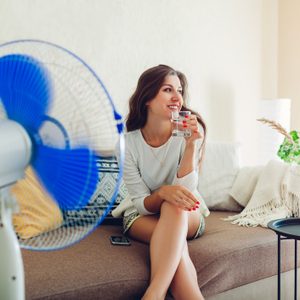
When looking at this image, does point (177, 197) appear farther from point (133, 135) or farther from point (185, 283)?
point (133, 135)

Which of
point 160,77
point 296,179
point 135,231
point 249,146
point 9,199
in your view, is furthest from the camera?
point 249,146

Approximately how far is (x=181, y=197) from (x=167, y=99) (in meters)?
0.50

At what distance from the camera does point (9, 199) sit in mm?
830

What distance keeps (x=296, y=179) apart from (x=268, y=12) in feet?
5.79

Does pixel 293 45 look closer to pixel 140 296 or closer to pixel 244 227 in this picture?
pixel 244 227

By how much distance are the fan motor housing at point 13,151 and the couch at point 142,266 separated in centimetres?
59

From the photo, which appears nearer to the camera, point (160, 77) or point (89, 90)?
point (89, 90)

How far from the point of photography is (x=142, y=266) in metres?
1.59

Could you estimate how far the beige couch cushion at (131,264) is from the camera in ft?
4.58

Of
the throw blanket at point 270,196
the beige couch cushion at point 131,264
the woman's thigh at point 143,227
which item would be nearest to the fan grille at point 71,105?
the beige couch cushion at point 131,264

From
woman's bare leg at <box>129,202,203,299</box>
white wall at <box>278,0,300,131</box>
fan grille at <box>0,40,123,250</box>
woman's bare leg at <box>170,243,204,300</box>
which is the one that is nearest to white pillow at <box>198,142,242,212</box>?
woman's bare leg at <box>129,202,203,299</box>

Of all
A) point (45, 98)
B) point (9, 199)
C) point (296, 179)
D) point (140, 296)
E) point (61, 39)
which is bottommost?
point (140, 296)

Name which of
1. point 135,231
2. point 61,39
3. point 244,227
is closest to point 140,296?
point 135,231

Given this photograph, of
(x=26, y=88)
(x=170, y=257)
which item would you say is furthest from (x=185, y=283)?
(x=26, y=88)
